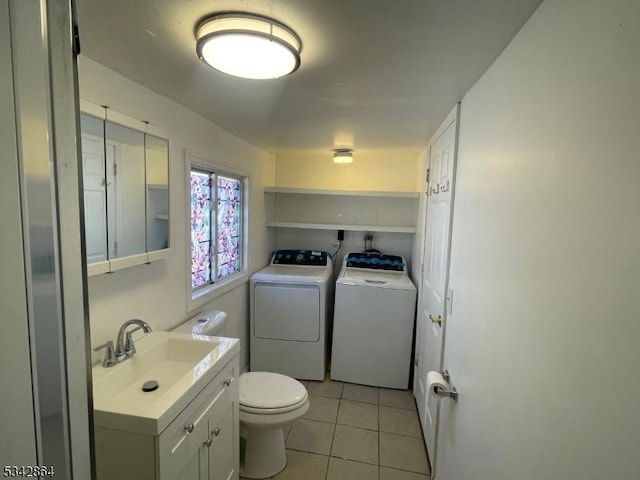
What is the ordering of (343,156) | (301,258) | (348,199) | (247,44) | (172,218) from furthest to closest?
(348,199)
(301,258)
(343,156)
(172,218)
(247,44)

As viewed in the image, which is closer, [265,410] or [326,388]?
[265,410]

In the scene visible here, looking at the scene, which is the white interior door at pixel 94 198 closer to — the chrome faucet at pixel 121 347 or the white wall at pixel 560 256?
the chrome faucet at pixel 121 347

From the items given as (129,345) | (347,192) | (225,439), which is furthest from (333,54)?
(347,192)

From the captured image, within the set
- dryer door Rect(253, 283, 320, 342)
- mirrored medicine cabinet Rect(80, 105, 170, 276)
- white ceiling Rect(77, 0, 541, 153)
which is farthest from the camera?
dryer door Rect(253, 283, 320, 342)

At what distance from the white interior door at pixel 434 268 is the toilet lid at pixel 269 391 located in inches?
30.6

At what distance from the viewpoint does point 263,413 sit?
183 cm

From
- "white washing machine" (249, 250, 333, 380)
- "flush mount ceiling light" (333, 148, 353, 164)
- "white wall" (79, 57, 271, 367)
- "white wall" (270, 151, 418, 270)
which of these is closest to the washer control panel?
"white wall" (270, 151, 418, 270)

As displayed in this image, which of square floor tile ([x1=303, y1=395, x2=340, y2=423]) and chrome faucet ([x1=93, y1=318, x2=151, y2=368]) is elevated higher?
chrome faucet ([x1=93, y1=318, x2=151, y2=368])

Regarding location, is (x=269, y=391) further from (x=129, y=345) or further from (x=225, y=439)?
(x=129, y=345)

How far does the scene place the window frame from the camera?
1952 mm

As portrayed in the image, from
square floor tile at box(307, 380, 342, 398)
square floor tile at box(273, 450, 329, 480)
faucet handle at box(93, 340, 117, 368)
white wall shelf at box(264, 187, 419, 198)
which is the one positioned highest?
white wall shelf at box(264, 187, 419, 198)

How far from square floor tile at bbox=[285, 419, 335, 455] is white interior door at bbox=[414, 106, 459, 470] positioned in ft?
2.17

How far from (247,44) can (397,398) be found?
275cm

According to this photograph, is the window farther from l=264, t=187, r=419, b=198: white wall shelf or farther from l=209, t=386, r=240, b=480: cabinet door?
l=209, t=386, r=240, b=480: cabinet door
